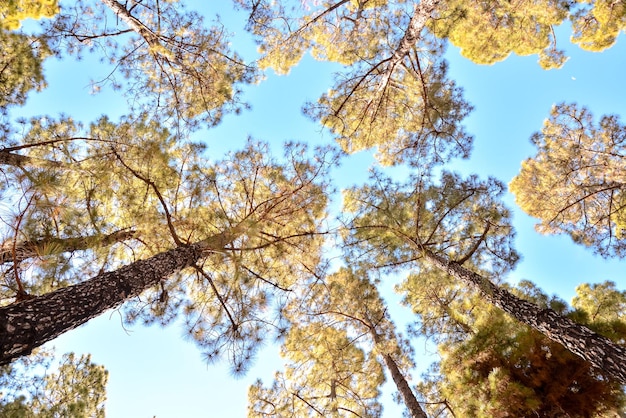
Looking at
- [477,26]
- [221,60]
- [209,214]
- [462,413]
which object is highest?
[221,60]

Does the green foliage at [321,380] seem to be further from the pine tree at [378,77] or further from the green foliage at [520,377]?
the pine tree at [378,77]

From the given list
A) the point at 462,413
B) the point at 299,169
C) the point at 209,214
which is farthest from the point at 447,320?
the point at 209,214

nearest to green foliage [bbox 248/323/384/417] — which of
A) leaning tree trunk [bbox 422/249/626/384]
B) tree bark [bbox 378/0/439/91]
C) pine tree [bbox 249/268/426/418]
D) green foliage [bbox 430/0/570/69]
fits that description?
pine tree [bbox 249/268/426/418]

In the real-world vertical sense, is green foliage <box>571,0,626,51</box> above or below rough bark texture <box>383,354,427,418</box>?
above

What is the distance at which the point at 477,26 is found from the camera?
22.5 ft

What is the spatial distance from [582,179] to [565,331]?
448 cm

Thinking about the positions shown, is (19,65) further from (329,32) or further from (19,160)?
(329,32)

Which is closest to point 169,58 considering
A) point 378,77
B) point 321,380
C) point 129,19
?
point 129,19

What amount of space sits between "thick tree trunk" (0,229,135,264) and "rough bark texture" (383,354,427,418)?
17.4ft

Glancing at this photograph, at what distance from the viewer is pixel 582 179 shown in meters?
7.28

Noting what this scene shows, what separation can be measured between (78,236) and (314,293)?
410 cm

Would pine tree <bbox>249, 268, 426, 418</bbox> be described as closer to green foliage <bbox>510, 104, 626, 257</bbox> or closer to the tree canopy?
the tree canopy

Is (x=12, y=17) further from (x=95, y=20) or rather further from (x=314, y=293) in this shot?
(x=314, y=293)

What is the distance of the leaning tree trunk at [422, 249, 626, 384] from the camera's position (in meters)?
3.79
